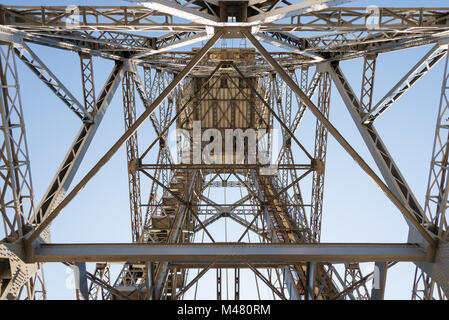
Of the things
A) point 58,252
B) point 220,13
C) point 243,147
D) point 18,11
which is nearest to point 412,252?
point 220,13

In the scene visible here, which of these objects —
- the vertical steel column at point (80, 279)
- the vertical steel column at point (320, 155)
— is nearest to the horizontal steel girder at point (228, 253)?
the vertical steel column at point (80, 279)

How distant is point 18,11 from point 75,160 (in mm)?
3478

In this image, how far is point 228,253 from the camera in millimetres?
5848

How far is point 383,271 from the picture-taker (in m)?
6.07

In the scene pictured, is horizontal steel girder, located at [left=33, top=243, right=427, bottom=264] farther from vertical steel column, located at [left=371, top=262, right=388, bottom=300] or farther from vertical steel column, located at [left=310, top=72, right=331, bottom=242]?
vertical steel column, located at [left=310, top=72, right=331, bottom=242]

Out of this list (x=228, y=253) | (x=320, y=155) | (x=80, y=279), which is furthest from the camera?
(x=320, y=155)

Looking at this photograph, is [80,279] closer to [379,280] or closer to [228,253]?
[228,253]

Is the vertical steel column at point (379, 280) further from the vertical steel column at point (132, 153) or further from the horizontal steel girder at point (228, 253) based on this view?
the vertical steel column at point (132, 153)

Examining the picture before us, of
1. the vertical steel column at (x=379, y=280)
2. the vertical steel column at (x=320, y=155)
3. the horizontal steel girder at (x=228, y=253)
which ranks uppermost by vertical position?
the vertical steel column at (x=320, y=155)

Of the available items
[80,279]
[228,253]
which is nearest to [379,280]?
[228,253]

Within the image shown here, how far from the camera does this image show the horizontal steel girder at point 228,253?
5723 mm

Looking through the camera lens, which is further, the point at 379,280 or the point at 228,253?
the point at 379,280

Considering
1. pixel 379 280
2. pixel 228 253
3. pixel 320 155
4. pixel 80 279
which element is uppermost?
pixel 320 155

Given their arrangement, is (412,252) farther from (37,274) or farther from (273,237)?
(37,274)
